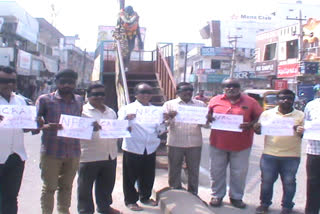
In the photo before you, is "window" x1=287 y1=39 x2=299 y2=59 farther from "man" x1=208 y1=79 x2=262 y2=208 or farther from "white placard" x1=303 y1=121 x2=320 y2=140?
Answer: "white placard" x1=303 y1=121 x2=320 y2=140

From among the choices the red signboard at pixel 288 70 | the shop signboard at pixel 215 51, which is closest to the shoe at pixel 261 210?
the red signboard at pixel 288 70

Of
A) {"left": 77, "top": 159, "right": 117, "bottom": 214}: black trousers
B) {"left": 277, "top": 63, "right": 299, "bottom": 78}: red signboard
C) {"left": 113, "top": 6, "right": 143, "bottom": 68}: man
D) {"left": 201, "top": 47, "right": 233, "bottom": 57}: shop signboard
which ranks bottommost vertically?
{"left": 77, "top": 159, "right": 117, "bottom": 214}: black trousers

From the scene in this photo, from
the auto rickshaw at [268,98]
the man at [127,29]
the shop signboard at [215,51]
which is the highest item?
the shop signboard at [215,51]

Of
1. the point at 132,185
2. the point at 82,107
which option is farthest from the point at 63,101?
the point at 132,185

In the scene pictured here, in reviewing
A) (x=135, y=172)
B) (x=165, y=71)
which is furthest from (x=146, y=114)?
(x=165, y=71)

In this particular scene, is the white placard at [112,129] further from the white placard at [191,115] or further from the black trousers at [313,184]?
the black trousers at [313,184]

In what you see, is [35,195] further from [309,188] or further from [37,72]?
[37,72]

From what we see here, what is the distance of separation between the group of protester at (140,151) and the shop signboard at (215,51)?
125 ft

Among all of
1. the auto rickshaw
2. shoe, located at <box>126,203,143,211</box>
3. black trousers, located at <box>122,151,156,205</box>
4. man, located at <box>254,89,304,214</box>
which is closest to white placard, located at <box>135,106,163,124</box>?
black trousers, located at <box>122,151,156,205</box>

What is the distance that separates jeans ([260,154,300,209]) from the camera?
4.58 meters

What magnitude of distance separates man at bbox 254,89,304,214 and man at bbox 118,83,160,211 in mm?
1357

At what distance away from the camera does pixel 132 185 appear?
15.8ft

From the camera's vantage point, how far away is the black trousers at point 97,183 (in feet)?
14.0

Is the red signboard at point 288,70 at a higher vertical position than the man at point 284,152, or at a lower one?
higher
